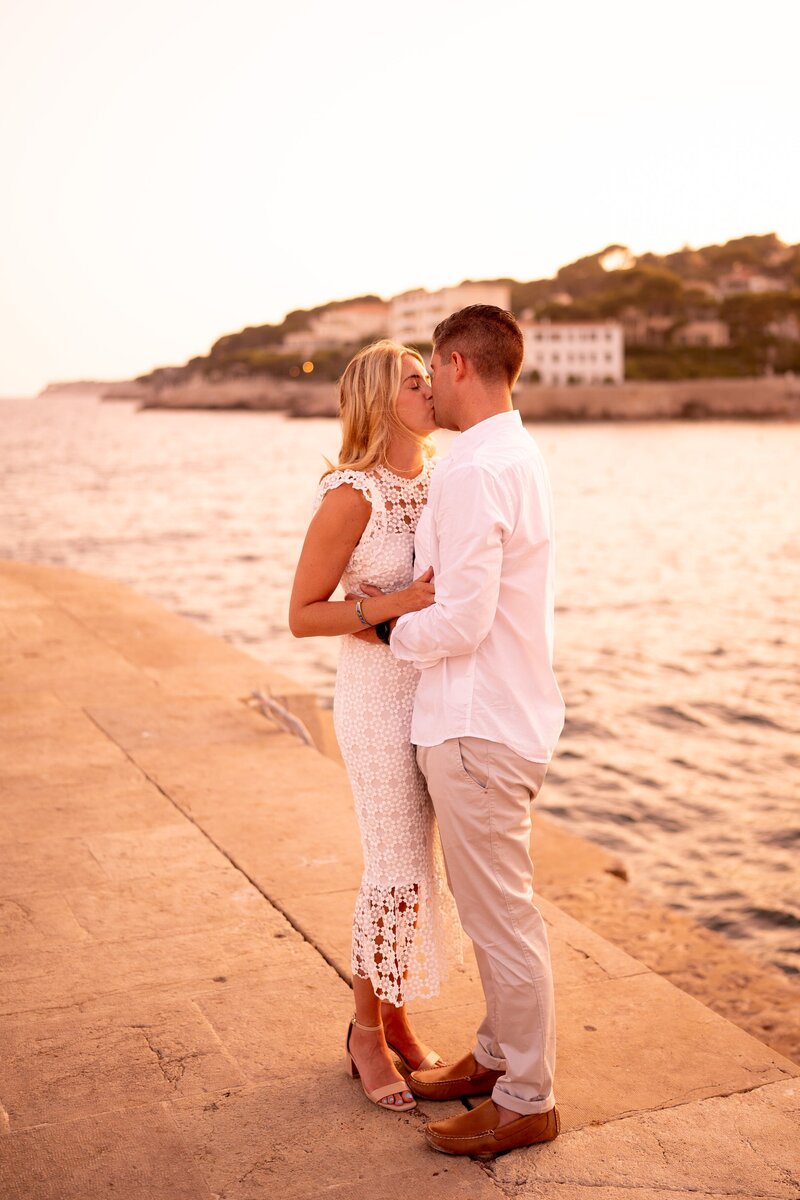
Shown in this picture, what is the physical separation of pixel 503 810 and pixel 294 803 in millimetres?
2793

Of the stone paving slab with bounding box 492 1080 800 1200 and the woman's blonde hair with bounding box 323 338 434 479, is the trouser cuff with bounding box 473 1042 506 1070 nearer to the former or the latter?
the stone paving slab with bounding box 492 1080 800 1200

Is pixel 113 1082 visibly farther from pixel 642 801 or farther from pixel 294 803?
pixel 642 801

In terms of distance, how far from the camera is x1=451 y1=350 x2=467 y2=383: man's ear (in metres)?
2.76

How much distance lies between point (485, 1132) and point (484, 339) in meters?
1.85

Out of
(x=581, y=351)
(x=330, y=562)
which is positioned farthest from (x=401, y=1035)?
(x=581, y=351)

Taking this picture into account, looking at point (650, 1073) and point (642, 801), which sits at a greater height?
point (650, 1073)

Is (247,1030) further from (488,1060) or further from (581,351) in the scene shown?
(581,351)

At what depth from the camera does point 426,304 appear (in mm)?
131125

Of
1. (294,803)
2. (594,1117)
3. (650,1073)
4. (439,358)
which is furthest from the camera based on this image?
(294,803)

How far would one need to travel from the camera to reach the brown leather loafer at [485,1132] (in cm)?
288

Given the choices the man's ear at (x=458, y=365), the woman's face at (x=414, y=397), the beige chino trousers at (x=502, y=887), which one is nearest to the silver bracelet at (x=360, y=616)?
the beige chino trousers at (x=502, y=887)

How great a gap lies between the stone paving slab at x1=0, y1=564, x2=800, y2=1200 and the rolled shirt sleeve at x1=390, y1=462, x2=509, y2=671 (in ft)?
4.15

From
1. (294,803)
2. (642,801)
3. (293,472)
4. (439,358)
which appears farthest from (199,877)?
(293,472)

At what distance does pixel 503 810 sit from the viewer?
9.18 ft
